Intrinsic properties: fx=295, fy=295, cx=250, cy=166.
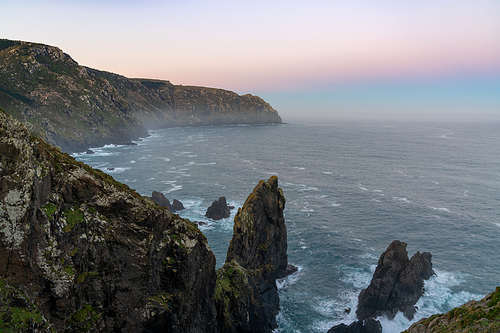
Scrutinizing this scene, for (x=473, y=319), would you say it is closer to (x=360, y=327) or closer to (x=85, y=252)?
(x=360, y=327)

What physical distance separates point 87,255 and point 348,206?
71.5 metres

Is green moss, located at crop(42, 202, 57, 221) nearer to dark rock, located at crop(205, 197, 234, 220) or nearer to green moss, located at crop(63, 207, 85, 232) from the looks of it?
green moss, located at crop(63, 207, 85, 232)

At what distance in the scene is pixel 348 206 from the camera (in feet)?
265

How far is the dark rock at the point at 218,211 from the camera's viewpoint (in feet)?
Result: 238

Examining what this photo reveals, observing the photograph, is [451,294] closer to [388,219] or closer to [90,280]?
[388,219]

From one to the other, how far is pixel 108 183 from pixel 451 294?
5244cm

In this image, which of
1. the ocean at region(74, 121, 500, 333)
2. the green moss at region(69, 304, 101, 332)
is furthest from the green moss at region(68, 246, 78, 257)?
the ocean at region(74, 121, 500, 333)

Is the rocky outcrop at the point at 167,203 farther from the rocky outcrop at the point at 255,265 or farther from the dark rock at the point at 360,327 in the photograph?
the dark rock at the point at 360,327

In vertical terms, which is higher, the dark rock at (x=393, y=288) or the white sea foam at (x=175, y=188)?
the white sea foam at (x=175, y=188)

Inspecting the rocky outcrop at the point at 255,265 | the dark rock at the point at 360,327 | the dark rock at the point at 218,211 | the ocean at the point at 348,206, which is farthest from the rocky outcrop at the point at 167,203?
the dark rock at the point at 360,327

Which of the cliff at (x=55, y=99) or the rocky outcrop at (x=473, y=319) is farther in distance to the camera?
the cliff at (x=55, y=99)

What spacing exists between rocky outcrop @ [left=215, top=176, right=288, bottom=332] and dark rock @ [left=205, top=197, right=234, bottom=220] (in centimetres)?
2478

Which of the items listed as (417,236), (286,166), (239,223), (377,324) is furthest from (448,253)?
(286,166)

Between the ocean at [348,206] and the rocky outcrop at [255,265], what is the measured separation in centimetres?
369
